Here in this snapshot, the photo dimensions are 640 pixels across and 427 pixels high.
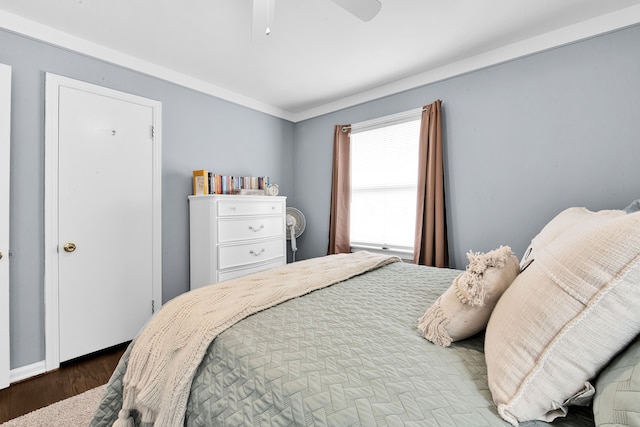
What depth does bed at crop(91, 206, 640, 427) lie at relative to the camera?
0.62 meters

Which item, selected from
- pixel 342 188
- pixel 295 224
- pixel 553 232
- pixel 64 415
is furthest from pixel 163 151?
pixel 553 232

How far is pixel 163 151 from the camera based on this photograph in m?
2.76

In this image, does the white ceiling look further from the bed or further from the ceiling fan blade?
the bed

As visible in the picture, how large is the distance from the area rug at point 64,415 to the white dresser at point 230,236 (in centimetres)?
112

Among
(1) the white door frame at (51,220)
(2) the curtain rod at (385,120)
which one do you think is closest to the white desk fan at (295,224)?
(2) the curtain rod at (385,120)

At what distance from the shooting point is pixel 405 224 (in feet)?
10.1

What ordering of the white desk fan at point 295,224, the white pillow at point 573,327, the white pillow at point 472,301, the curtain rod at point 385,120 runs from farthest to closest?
the white desk fan at point 295,224, the curtain rod at point 385,120, the white pillow at point 472,301, the white pillow at point 573,327

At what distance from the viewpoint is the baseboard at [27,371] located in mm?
1995

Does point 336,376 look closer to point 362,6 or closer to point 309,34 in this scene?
point 362,6

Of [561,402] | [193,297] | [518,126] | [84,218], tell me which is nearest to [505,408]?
[561,402]

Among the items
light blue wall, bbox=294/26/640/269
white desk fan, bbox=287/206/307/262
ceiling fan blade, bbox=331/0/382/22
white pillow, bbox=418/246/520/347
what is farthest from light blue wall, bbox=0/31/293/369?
white pillow, bbox=418/246/520/347

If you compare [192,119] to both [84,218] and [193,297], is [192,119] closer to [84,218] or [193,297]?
[84,218]

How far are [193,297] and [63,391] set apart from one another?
1.55 metres

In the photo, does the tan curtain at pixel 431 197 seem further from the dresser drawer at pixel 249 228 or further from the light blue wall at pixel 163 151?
the light blue wall at pixel 163 151
